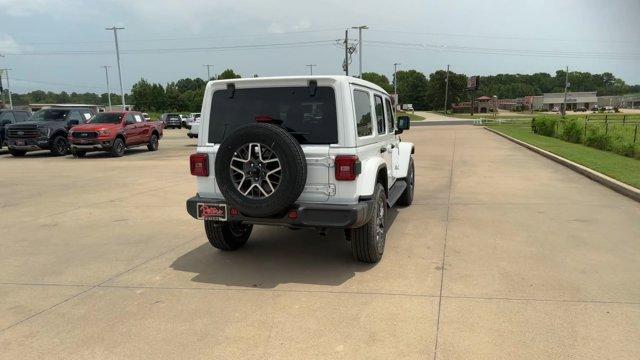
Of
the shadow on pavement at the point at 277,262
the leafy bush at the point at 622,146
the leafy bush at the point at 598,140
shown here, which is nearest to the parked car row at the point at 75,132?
the shadow on pavement at the point at 277,262

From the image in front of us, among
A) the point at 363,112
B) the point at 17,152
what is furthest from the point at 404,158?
the point at 17,152

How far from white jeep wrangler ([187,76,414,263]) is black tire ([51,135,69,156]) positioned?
660 inches

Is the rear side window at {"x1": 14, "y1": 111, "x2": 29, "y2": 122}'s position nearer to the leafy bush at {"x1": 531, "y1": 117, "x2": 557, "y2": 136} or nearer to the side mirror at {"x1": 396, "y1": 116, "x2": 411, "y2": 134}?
the side mirror at {"x1": 396, "y1": 116, "x2": 411, "y2": 134}

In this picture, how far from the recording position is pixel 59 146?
758 inches

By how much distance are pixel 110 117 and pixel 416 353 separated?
61.2ft

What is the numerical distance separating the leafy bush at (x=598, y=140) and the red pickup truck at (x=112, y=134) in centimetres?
1816

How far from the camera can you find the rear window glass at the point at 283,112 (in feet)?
15.3

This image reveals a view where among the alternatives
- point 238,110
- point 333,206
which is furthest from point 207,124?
point 333,206

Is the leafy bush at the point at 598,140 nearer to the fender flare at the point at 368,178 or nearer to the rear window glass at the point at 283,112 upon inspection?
the fender flare at the point at 368,178

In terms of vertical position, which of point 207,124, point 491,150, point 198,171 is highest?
point 207,124

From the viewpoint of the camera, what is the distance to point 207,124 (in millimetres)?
5113

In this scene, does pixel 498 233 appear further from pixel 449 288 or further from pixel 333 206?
pixel 333 206

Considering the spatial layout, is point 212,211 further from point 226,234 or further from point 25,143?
point 25,143

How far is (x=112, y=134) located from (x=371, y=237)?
15686mm
